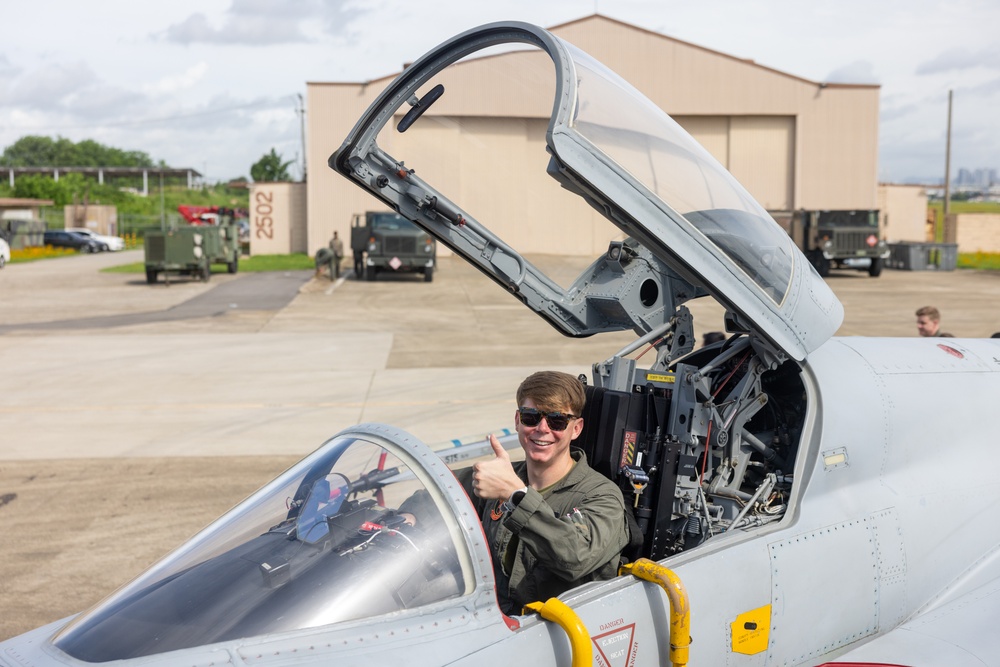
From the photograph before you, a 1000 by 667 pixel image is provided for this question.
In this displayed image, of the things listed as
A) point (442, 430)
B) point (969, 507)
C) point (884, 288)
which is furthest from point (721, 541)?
point (884, 288)

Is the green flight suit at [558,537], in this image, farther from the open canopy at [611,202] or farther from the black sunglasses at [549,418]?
the open canopy at [611,202]

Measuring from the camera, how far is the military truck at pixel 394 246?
1113 inches

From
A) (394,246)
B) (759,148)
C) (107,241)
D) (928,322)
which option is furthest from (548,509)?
(107,241)

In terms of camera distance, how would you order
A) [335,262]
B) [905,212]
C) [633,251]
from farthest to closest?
[905,212], [335,262], [633,251]

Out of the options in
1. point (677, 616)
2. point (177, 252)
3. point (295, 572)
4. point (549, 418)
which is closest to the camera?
point (295, 572)

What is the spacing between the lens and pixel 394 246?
1123 inches

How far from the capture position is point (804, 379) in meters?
4.13

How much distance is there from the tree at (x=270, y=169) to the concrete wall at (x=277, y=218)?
38.0m

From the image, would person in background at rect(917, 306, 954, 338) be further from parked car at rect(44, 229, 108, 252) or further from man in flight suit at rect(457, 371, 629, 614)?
parked car at rect(44, 229, 108, 252)

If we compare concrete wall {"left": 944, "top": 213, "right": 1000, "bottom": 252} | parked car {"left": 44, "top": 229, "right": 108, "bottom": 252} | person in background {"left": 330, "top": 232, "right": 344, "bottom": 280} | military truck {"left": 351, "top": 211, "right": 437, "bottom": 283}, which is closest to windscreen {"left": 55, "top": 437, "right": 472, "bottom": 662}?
military truck {"left": 351, "top": 211, "right": 437, "bottom": 283}

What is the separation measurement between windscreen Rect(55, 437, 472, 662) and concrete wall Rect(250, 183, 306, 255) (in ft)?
137

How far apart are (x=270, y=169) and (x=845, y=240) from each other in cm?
6953

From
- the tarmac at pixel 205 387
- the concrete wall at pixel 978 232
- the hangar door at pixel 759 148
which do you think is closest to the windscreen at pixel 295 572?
the tarmac at pixel 205 387

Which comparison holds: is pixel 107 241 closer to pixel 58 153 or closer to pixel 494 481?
pixel 494 481
